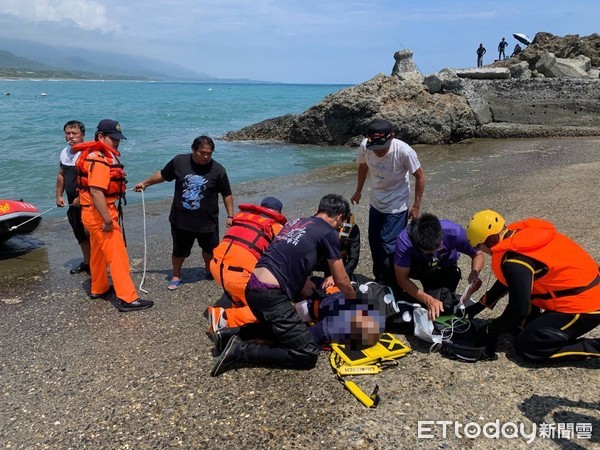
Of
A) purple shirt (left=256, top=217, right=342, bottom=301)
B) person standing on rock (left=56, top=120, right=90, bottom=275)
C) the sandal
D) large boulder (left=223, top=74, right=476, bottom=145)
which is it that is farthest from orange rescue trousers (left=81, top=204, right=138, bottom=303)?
large boulder (left=223, top=74, right=476, bottom=145)

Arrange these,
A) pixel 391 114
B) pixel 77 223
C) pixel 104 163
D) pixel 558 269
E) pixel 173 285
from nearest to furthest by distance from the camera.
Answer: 1. pixel 558 269
2. pixel 104 163
3. pixel 173 285
4. pixel 77 223
5. pixel 391 114

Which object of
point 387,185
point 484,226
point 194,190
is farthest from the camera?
point 194,190

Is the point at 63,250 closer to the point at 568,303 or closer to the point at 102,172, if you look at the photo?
the point at 102,172

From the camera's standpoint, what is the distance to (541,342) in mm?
3793

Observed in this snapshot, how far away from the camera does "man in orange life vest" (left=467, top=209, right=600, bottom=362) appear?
3.62 m

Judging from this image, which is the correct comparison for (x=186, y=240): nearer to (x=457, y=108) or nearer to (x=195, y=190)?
(x=195, y=190)

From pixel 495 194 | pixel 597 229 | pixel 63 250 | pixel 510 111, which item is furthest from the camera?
pixel 510 111

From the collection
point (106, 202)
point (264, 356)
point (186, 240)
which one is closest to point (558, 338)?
point (264, 356)

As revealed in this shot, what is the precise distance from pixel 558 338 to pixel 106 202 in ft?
14.5

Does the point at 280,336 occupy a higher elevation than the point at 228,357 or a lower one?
higher

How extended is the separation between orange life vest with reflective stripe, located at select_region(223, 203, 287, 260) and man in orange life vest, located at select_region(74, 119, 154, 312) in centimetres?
137

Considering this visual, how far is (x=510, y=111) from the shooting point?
816 inches

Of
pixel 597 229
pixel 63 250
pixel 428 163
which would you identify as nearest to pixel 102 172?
pixel 63 250

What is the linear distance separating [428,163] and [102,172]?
1226 centimetres
